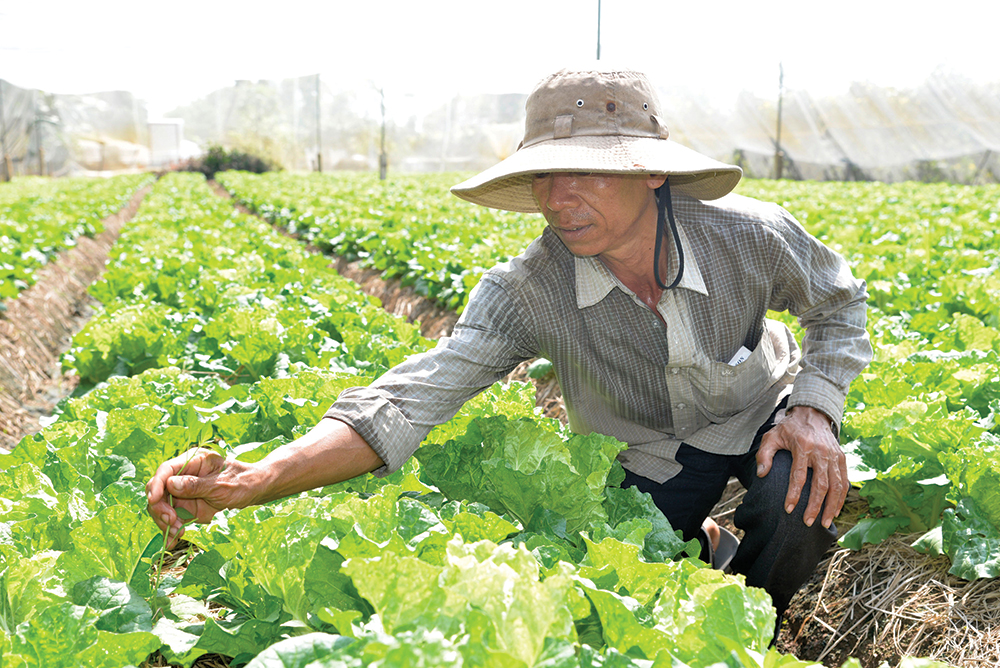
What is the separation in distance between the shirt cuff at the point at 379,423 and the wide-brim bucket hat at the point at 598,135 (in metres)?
0.67

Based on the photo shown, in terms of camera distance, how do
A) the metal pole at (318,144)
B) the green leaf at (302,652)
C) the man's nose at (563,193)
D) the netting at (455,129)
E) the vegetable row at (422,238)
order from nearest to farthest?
1. the green leaf at (302,652)
2. the man's nose at (563,193)
3. the vegetable row at (422,238)
4. the netting at (455,129)
5. the metal pole at (318,144)

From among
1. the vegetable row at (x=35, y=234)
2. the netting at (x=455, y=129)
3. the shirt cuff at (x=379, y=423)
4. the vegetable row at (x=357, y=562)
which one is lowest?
the vegetable row at (x=35, y=234)

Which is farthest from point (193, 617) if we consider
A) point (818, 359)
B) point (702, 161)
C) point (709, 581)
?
point (818, 359)

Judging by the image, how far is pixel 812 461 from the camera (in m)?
2.26

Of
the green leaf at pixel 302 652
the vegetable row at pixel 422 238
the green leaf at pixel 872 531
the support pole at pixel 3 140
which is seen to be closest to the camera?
the green leaf at pixel 302 652

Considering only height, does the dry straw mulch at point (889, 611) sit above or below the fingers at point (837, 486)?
below

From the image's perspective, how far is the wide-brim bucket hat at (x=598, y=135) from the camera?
2.07 meters

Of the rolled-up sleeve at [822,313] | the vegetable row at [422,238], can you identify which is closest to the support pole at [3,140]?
the vegetable row at [422,238]

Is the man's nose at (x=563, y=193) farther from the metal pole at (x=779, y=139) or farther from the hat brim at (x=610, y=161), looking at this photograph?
the metal pole at (x=779, y=139)

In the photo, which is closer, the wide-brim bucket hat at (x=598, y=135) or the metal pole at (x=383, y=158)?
the wide-brim bucket hat at (x=598, y=135)

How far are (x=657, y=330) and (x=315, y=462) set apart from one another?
1.10 m

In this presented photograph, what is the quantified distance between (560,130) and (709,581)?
Answer: 4.14ft

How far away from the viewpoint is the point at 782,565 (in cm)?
241

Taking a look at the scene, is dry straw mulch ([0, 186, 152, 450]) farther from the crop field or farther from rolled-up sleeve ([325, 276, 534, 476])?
rolled-up sleeve ([325, 276, 534, 476])
